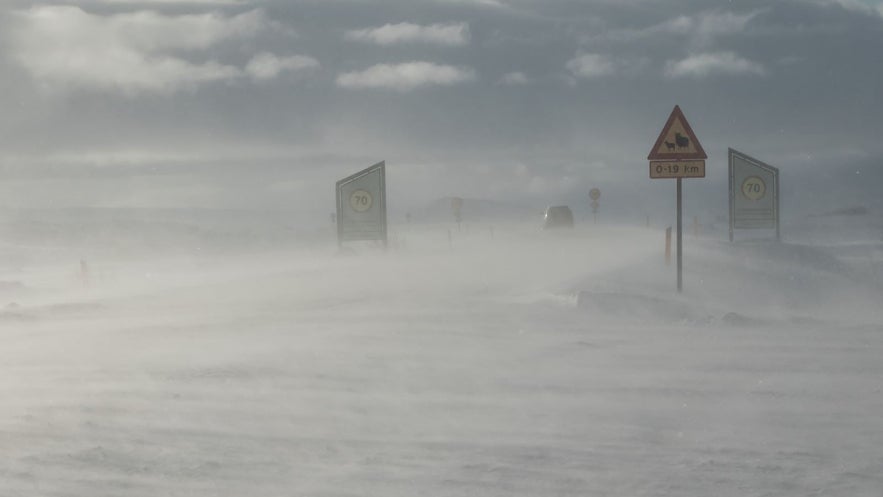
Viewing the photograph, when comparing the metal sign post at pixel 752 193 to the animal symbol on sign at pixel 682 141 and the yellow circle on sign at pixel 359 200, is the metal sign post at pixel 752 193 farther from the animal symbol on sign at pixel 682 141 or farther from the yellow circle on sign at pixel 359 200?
the animal symbol on sign at pixel 682 141

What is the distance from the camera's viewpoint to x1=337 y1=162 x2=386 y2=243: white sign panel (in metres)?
33.2

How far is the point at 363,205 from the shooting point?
3331 cm

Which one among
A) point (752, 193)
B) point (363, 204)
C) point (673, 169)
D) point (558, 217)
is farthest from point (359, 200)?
point (558, 217)

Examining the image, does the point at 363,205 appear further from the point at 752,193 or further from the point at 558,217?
the point at 558,217

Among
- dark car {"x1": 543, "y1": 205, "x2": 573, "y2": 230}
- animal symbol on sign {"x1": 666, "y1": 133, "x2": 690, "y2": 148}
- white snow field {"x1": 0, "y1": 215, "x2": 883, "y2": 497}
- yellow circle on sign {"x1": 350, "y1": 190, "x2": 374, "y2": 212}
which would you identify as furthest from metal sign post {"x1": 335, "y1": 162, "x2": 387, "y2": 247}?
dark car {"x1": 543, "y1": 205, "x2": 573, "y2": 230}

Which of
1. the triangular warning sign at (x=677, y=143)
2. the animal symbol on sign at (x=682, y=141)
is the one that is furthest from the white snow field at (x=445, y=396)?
the animal symbol on sign at (x=682, y=141)

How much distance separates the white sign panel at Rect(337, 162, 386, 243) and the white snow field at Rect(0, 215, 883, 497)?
13460 mm

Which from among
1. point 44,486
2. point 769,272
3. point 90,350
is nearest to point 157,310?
point 90,350

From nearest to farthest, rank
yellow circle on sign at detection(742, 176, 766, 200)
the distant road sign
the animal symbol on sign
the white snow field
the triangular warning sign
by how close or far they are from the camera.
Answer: the white snow field, the triangular warning sign, the animal symbol on sign, the distant road sign, yellow circle on sign at detection(742, 176, 766, 200)

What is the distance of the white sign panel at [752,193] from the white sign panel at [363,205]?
13.3m

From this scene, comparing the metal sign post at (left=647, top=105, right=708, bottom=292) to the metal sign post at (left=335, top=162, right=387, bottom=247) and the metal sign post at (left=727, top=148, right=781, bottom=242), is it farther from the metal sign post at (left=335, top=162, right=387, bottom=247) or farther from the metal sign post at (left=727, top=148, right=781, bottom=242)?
the metal sign post at (left=727, top=148, right=781, bottom=242)

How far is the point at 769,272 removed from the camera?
1051 inches

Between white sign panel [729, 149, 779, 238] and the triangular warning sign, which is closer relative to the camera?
the triangular warning sign

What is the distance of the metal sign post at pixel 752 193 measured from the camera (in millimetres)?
37750
